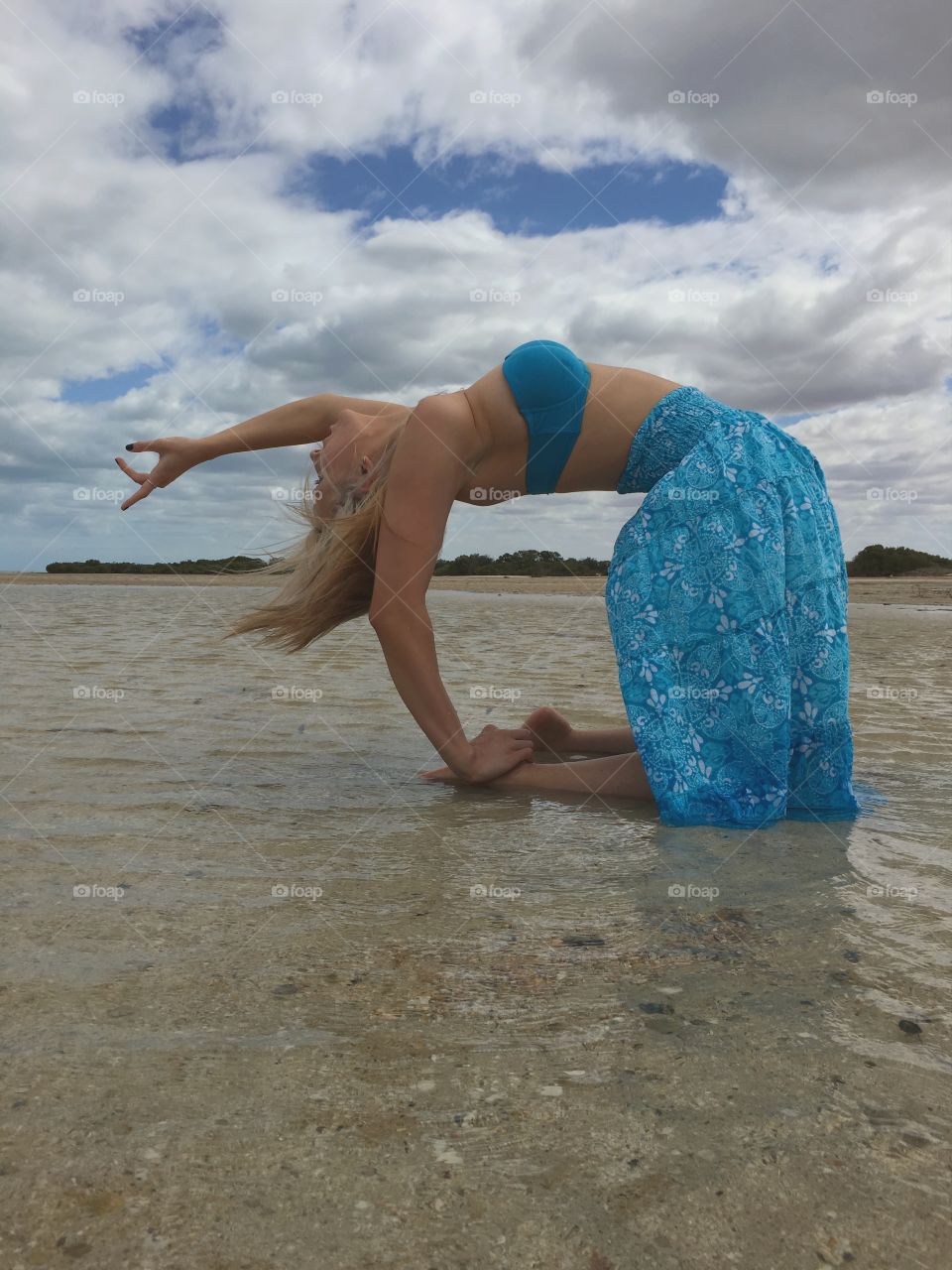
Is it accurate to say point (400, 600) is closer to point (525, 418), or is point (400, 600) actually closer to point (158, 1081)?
point (525, 418)

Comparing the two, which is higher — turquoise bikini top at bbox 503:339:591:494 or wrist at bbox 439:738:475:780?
turquoise bikini top at bbox 503:339:591:494

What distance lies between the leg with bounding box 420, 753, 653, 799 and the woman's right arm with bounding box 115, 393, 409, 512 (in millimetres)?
1196

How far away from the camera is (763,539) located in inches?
96.1
